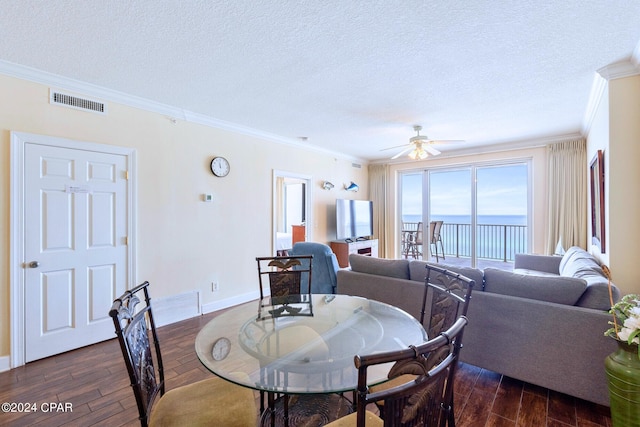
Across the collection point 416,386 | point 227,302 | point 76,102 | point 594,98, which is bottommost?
point 227,302

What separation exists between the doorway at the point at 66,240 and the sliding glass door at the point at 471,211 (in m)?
5.32

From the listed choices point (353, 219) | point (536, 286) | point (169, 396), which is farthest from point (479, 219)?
point (169, 396)

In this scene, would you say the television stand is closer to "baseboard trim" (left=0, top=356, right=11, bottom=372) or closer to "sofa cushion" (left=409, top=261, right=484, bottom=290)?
"sofa cushion" (left=409, top=261, right=484, bottom=290)

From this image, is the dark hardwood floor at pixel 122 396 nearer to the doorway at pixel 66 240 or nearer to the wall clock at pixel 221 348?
the doorway at pixel 66 240

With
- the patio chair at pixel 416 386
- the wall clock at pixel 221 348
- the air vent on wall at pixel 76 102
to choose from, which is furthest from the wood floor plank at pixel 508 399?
the air vent on wall at pixel 76 102

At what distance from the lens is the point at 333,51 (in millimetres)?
2260

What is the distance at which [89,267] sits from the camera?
2904 mm

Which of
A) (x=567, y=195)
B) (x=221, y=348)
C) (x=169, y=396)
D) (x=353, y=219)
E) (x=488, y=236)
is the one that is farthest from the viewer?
(x=488, y=236)

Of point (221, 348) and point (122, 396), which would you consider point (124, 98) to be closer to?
point (122, 396)

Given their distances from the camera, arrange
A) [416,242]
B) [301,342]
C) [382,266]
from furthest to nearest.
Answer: [416,242], [382,266], [301,342]

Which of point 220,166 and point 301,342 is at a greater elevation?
point 220,166

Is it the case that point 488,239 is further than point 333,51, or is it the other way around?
point 488,239

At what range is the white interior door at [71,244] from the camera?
2594mm

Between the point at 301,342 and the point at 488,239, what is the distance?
613 centimetres
